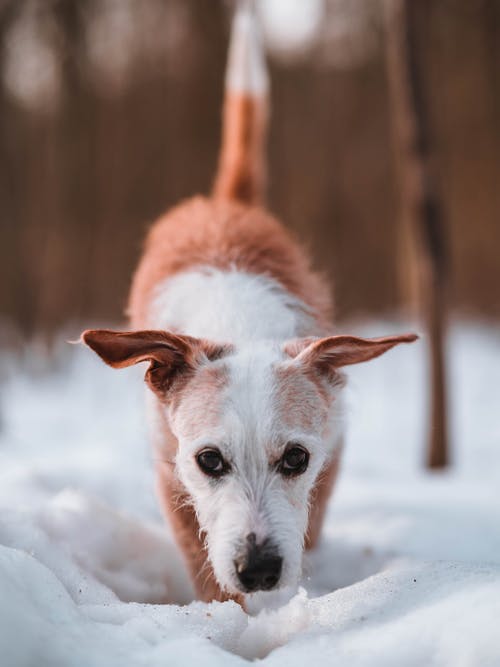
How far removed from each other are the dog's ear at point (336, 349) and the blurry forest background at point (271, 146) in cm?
636

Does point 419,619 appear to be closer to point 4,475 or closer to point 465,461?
point 4,475

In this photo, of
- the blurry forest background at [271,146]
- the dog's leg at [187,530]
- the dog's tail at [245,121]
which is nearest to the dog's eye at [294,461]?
the dog's leg at [187,530]

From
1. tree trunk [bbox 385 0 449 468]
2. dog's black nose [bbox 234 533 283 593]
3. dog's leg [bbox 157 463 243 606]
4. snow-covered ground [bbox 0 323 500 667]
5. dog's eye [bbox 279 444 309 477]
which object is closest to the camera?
snow-covered ground [bbox 0 323 500 667]

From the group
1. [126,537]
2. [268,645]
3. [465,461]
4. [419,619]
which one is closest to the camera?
[419,619]

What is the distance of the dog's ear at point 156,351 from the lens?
2.12 meters

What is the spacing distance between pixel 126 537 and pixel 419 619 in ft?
4.13

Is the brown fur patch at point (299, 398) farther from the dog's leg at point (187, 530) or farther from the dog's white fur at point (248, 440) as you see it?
the dog's leg at point (187, 530)

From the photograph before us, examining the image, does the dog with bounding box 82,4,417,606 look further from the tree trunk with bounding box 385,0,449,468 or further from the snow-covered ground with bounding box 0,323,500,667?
the tree trunk with bounding box 385,0,449,468

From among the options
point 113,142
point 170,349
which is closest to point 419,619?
point 170,349

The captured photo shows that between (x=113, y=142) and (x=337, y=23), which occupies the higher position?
(x=337, y=23)

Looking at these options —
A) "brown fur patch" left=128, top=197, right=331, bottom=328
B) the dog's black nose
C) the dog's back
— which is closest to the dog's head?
the dog's black nose

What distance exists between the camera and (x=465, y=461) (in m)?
4.83

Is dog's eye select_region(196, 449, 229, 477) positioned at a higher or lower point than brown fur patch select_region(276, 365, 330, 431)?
lower

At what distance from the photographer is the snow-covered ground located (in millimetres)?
1569
